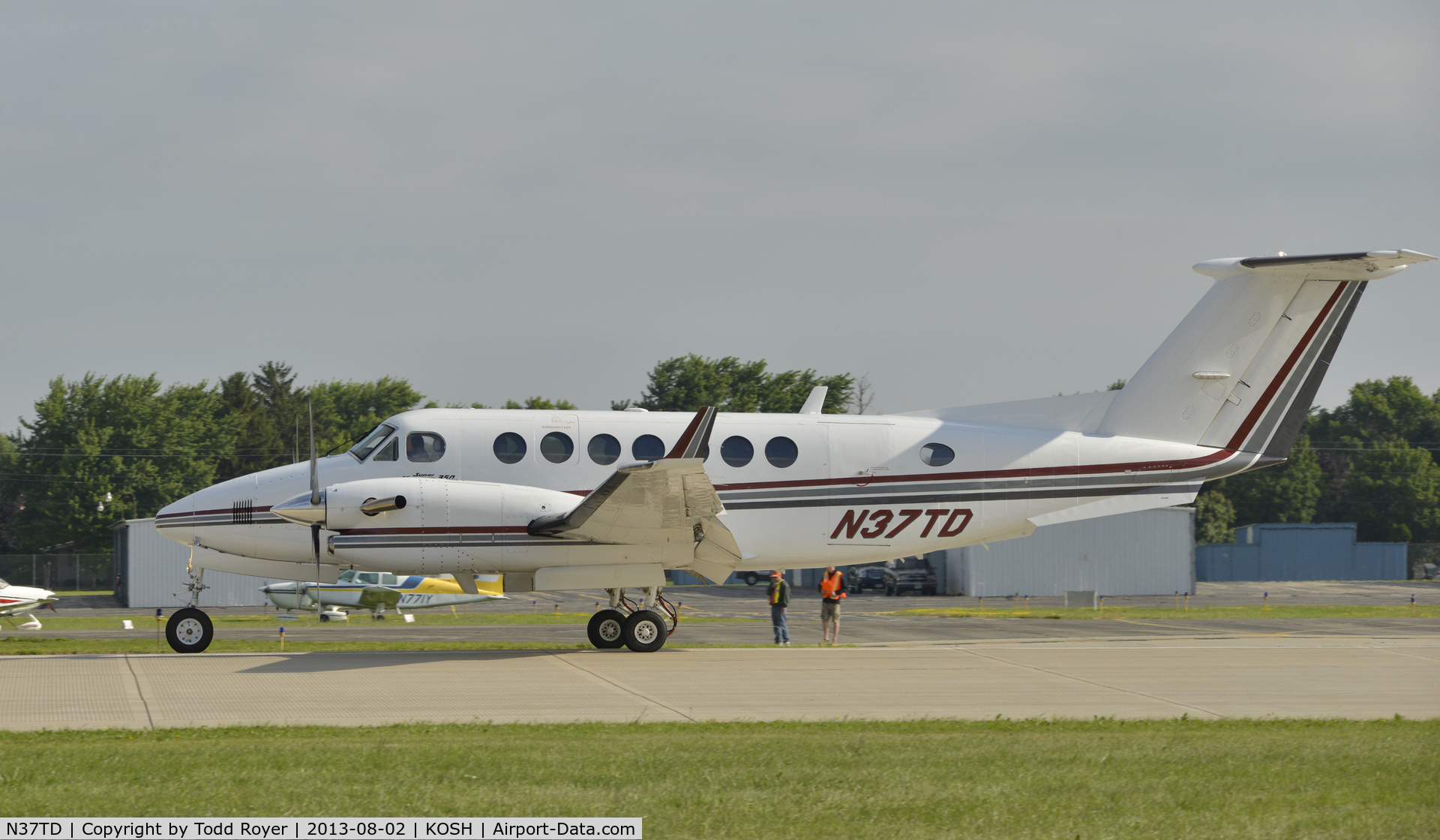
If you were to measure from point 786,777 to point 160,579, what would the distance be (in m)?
44.3

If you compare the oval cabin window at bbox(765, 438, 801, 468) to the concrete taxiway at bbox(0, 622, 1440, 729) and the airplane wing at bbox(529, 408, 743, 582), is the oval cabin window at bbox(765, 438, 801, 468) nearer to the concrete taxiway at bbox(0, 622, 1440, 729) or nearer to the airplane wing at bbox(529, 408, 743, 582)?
the airplane wing at bbox(529, 408, 743, 582)

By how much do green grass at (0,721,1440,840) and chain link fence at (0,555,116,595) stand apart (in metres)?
51.1

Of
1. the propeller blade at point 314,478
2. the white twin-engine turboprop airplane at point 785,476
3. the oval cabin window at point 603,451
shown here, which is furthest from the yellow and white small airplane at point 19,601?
the oval cabin window at point 603,451

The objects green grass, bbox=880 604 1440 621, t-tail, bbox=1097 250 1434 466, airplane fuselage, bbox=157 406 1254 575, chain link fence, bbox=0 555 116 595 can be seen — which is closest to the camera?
airplane fuselage, bbox=157 406 1254 575

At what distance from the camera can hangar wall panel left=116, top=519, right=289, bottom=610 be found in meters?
45.4

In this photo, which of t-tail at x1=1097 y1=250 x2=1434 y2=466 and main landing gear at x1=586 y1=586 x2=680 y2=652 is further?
t-tail at x1=1097 y1=250 x2=1434 y2=466

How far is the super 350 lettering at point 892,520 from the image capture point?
55.2 feet

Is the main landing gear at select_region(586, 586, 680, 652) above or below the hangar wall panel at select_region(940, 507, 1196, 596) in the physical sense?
above

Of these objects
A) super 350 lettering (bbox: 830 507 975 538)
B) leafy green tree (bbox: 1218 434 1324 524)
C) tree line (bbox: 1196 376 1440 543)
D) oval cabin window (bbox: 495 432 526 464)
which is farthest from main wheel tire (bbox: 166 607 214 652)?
leafy green tree (bbox: 1218 434 1324 524)

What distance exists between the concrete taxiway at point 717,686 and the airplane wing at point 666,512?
1.54m

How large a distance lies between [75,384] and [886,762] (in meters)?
67.6

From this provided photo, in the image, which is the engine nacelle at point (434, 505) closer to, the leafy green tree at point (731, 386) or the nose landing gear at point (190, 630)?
the nose landing gear at point (190, 630)

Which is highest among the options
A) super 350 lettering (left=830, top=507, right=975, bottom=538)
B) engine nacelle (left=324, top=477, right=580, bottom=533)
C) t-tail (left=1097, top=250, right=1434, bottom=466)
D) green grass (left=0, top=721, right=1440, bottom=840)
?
t-tail (left=1097, top=250, right=1434, bottom=466)

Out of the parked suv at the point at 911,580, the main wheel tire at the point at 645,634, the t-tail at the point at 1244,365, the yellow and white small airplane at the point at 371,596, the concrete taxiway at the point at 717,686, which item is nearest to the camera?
the concrete taxiway at the point at 717,686
